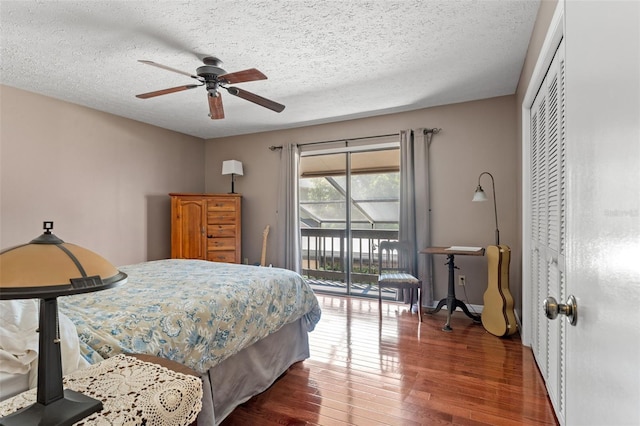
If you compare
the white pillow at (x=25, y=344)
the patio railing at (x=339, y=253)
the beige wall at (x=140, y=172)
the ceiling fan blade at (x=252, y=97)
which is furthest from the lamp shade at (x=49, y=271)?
the patio railing at (x=339, y=253)

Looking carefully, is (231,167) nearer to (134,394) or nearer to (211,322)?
(211,322)

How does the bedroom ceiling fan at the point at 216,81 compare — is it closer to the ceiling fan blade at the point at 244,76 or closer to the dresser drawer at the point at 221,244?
the ceiling fan blade at the point at 244,76

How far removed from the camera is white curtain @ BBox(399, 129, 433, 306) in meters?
4.04

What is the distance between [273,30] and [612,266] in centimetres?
245

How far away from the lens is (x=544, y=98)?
221cm

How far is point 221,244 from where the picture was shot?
192 inches

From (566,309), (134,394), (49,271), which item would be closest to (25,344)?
(134,394)

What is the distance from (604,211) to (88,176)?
15.7 ft

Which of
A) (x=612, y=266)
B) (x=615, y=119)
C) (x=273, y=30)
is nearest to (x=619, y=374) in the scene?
(x=612, y=266)

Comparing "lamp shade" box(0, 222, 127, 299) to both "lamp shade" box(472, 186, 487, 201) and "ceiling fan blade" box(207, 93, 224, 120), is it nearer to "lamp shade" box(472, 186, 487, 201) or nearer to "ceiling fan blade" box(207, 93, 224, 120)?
"ceiling fan blade" box(207, 93, 224, 120)

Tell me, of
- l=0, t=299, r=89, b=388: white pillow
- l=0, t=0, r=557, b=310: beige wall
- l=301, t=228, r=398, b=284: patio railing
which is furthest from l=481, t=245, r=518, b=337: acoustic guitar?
l=0, t=299, r=89, b=388: white pillow

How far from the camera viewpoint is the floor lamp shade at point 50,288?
72cm

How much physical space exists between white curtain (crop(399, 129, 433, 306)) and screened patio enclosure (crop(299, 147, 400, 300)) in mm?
457

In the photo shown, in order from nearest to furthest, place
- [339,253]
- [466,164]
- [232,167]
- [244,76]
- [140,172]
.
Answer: [244,76], [466,164], [140,172], [232,167], [339,253]
